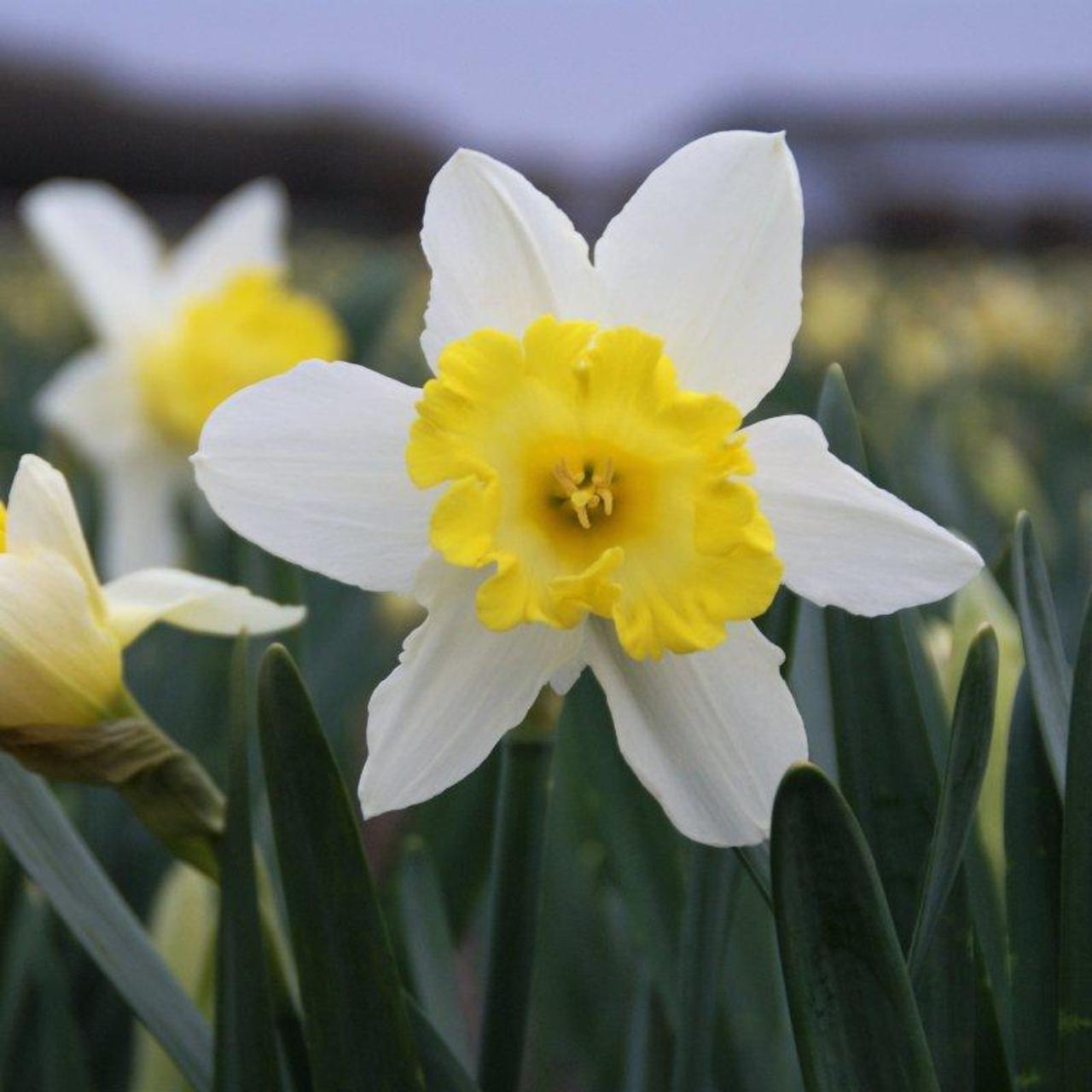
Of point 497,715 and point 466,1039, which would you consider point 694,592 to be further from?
point 466,1039

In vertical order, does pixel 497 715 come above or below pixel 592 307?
below

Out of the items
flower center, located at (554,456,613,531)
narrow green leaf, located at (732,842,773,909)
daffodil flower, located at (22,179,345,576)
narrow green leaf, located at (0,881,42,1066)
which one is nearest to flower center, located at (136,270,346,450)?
daffodil flower, located at (22,179,345,576)

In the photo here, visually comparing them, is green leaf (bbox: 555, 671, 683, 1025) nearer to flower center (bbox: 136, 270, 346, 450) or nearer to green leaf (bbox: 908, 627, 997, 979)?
green leaf (bbox: 908, 627, 997, 979)

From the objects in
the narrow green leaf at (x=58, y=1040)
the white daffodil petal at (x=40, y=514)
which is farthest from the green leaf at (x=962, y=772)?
the narrow green leaf at (x=58, y=1040)

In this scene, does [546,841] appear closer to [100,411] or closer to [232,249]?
[100,411]

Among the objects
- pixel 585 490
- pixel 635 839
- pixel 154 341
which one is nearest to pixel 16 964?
pixel 635 839

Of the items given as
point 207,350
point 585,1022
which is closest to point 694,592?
point 585,1022
